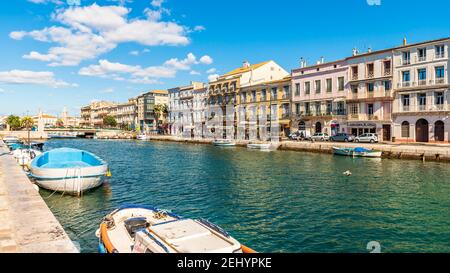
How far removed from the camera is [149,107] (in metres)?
135

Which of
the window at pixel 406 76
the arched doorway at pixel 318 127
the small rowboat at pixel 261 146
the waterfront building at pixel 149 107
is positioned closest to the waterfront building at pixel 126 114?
the waterfront building at pixel 149 107

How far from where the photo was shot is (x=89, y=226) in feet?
50.7

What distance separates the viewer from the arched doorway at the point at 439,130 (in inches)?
1820

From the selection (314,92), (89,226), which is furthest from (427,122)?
(89,226)

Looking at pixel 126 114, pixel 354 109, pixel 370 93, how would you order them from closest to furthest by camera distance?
1. pixel 370 93
2. pixel 354 109
3. pixel 126 114

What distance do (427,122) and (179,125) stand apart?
251ft

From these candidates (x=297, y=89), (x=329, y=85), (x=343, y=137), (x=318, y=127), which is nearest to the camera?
(x=343, y=137)

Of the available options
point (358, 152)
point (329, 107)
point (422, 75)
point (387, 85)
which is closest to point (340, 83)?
point (329, 107)

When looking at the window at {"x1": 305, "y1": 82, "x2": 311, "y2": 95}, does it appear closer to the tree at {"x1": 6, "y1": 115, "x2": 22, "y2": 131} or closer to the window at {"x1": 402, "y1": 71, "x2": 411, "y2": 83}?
the window at {"x1": 402, "y1": 71, "x2": 411, "y2": 83}

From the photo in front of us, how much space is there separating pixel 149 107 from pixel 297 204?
404 ft

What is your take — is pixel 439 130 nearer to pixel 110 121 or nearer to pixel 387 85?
pixel 387 85

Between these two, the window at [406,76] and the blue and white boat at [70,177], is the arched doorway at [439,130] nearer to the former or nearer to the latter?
the window at [406,76]

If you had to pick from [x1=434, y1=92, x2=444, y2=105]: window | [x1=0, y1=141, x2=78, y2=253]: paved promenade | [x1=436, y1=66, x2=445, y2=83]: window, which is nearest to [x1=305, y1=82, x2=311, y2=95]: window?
[x1=436, y1=66, x2=445, y2=83]: window

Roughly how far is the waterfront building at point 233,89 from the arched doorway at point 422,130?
37969 mm
